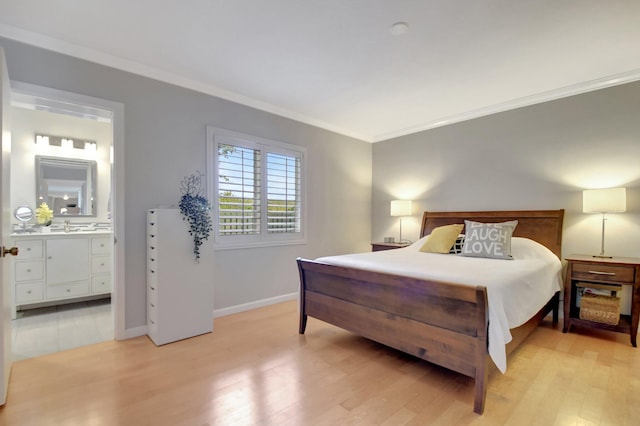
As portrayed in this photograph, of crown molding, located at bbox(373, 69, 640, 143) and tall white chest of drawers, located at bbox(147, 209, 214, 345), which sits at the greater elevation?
crown molding, located at bbox(373, 69, 640, 143)

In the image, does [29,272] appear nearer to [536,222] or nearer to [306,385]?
[306,385]

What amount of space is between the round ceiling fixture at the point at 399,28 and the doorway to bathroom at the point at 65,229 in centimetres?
242

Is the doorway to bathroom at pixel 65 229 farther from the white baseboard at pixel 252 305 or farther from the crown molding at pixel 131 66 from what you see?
the white baseboard at pixel 252 305

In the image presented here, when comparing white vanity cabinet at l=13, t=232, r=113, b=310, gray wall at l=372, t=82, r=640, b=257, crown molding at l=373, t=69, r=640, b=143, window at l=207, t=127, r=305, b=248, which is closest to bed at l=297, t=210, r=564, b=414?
gray wall at l=372, t=82, r=640, b=257

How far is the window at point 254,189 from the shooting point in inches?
133

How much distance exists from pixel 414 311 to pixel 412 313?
25mm

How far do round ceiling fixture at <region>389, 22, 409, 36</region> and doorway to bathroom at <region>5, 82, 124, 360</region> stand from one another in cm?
242

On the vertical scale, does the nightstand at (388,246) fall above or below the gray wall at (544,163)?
below

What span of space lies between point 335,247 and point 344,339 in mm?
1992

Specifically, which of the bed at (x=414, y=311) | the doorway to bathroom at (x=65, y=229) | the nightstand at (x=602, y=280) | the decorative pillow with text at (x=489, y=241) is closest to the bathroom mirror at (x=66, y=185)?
the doorway to bathroom at (x=65, y=229)

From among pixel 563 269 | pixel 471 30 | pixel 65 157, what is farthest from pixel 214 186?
pixel 563 269

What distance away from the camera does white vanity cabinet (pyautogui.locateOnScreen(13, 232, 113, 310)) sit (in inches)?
134

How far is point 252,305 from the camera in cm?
364

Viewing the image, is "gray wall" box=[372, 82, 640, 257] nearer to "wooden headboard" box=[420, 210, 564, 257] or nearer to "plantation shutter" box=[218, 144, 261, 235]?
"wooden headboard" box=[420, 210, 564, 257]
